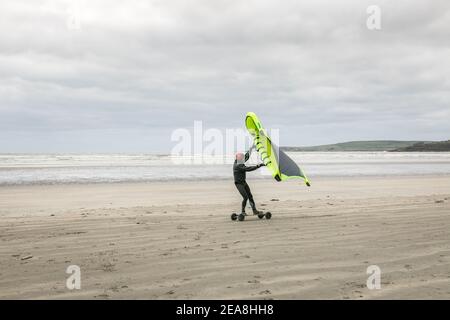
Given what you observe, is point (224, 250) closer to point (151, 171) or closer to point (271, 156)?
point (271, 156)

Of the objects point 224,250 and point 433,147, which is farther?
point 433,147

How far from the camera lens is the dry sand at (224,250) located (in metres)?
5.32

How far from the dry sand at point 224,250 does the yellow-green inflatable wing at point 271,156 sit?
117cm

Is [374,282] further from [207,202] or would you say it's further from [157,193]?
[157,193]

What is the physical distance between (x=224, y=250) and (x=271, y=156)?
13.7 feet

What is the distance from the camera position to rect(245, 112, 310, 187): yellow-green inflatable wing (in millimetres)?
10719

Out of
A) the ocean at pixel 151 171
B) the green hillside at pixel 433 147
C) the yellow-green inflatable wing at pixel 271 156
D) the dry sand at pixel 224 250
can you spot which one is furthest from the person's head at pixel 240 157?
the green hillside at pixel 433 147

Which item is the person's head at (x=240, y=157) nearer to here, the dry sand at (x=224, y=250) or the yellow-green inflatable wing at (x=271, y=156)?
the yellow-green inflatable wing at (x=271, y=156)

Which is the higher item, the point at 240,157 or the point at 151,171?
the point at 240,157

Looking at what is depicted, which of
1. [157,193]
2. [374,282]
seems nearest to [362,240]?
[374,282]

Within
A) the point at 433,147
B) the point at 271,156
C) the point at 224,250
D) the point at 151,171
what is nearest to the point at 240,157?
the point at 271,156

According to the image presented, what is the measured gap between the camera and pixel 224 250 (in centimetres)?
725

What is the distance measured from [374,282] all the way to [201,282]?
2266mm
